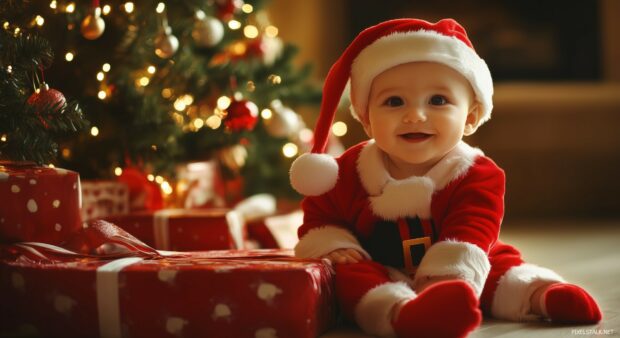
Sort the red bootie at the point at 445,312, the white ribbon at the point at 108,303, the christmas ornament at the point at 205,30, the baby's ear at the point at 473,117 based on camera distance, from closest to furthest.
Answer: the red bootie at the point at 445,312, the white ribbon at the point at 108,303, the baby's ear at the point at 473,117, the christmas ornament at the point at 205,30

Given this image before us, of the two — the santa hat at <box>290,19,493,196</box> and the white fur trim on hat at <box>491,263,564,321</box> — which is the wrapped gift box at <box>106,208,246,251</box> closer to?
the santa hat at <box>290,19,493,196</box>

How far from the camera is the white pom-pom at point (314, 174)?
120 centimetres

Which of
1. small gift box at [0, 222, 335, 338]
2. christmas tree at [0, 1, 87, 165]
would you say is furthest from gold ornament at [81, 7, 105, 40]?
small gift box at [0, 222, 335, 338]

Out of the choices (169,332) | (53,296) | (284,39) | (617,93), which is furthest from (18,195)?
(617,93)

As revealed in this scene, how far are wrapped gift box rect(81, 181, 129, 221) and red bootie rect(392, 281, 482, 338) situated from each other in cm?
91

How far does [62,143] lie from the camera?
1.61m

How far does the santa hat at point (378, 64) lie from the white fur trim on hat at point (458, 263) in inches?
8.6

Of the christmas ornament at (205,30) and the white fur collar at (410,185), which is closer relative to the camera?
the white fur collar at (410,185)

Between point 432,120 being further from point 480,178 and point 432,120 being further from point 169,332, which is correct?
point 169,332

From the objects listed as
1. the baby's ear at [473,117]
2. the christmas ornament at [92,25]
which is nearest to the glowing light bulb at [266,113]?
the christmas ornament at [92,25]

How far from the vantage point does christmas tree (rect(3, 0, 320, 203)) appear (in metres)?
1.64

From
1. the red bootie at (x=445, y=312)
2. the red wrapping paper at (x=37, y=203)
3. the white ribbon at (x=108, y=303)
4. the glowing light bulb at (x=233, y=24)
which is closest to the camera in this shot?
the red bootie at (x=445, y=312)

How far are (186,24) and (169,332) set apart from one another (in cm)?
101

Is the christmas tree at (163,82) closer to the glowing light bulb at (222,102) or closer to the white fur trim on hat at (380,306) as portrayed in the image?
the glowing light bulb at (222,102)
